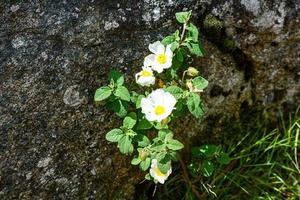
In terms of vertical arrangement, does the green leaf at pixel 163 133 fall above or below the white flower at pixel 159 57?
below

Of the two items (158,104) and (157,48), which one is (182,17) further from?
(158,104)

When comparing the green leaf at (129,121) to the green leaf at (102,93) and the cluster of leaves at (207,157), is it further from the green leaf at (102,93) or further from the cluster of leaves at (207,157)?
the cluster of leaves at (207,157)

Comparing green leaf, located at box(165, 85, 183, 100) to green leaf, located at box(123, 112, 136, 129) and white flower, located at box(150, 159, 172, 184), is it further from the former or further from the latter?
white flower, located at box(150, 159, 172, 184)

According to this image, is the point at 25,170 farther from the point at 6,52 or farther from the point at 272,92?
the point at 272,92

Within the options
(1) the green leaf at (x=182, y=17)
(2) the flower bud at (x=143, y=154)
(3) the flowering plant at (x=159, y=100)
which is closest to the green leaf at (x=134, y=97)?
(3) the flowering plant at (x=159, y=100)

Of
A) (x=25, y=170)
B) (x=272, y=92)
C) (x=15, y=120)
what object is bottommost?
(x=272, y=92)

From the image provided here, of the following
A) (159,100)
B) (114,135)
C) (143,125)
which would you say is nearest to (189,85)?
(159,100)

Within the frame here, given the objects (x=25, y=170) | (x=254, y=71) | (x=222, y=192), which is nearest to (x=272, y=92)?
(x=254, y=71)
